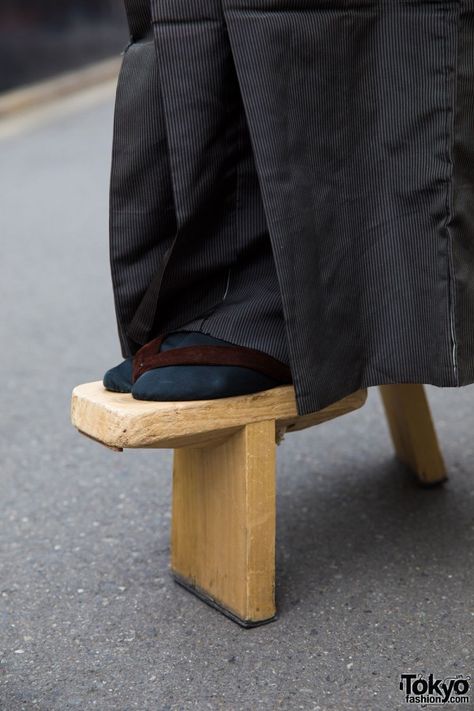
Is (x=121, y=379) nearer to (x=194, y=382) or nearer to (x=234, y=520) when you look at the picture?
(x=194, y=382)

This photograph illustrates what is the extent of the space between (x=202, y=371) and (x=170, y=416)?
84mm

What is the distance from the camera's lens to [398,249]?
5.19 feet

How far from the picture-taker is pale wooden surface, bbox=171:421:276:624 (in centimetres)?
159

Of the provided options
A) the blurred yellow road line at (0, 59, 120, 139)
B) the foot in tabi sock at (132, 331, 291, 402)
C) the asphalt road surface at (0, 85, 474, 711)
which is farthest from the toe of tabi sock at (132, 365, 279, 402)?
the blurred yellow road line at (0, 59, 120, 139)

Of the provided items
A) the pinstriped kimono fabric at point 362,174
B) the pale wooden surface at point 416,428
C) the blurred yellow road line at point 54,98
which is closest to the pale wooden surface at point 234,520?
the pinstriped kimono fabric at point 362,174

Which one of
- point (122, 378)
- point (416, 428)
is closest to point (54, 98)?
point (416, 428)

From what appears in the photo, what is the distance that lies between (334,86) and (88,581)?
36.6 inches

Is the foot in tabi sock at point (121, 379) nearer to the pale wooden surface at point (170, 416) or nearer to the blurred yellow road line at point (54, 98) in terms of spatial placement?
the pale wooden surface at point (170, 416)

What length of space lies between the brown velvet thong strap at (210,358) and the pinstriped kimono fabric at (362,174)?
68mm

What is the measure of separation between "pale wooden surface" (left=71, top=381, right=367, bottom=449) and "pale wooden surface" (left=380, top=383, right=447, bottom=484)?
0.49 meters

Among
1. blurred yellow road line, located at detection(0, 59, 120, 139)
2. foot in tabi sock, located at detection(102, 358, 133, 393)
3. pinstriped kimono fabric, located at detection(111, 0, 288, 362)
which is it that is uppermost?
pinstriped kimono fabric, located at detection(111, 0, 288, 362)

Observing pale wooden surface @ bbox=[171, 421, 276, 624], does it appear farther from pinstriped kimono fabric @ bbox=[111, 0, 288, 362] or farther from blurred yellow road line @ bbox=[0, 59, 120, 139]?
blurred yellow road line @ bbox=[0, 59, 120, 139]

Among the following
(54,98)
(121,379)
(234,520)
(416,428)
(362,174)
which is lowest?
(54,98)

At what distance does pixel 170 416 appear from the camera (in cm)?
149
